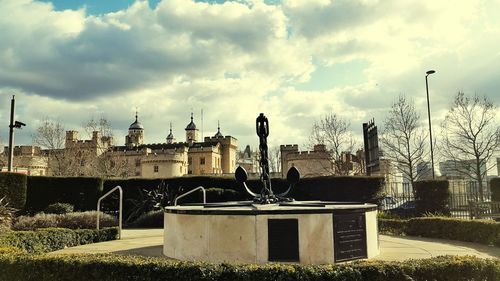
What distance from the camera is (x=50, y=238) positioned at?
40.8ft

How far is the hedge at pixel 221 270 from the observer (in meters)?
6.54

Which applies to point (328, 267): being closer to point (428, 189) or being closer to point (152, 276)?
point (152, 276)

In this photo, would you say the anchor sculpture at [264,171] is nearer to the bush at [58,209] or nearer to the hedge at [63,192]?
the bush at [58,209]

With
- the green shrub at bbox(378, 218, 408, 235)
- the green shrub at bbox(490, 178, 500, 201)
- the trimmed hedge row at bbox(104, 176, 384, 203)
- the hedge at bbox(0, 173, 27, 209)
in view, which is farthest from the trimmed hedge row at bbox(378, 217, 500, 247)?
the hedge at bbox(0, 173, 27, 209)

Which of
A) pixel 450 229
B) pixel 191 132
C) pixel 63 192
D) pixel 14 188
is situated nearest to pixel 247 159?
pixel 191 132

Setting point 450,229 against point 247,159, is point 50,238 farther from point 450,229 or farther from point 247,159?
point 247,159

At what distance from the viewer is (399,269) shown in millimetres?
6680

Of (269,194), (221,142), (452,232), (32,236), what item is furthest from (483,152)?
(221,142)

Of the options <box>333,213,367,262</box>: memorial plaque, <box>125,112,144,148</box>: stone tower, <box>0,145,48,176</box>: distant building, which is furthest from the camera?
<box>125,112,144,148</box>: stone tower

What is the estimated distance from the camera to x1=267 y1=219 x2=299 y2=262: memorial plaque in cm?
877

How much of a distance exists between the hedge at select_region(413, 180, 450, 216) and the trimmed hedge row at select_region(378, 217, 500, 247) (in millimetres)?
5260

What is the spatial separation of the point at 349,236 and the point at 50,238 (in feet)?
29.2

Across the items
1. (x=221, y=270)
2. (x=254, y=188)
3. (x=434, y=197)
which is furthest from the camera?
(x=254, y=188)

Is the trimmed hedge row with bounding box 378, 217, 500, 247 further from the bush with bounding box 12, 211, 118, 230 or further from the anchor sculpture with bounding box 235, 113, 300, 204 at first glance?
the bush with bounding box 12, 211, 118, 230
